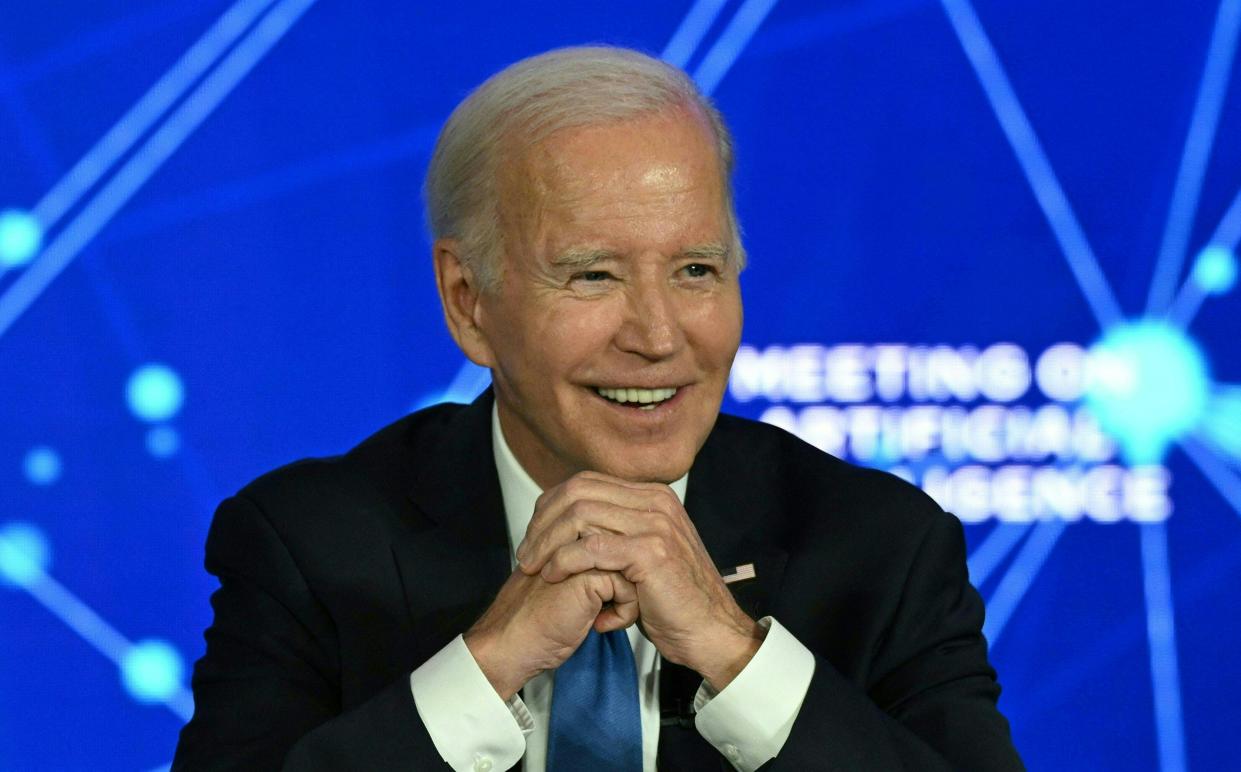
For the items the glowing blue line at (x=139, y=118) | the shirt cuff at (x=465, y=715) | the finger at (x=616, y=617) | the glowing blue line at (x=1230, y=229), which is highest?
the glowing blue line at (x=139, y=118)

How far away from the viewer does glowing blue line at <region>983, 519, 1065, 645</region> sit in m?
3.59

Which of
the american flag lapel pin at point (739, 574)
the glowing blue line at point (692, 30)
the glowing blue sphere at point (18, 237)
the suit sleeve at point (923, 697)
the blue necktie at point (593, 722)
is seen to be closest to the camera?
the suit sleeve at point (923, 697)

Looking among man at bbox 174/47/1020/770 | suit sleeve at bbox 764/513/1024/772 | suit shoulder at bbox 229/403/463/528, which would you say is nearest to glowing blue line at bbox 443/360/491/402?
suit shoulder at bbox 229/403/463/528

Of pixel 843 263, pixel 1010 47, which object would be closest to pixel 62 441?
pixel 843 263

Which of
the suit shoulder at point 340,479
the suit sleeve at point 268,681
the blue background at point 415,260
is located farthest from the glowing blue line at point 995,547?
the suit sleeve at point 268,681

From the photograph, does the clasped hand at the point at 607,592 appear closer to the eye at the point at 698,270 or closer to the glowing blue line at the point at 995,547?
the eye at the point at 698,270

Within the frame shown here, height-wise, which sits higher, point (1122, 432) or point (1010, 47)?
point (1010, 47)

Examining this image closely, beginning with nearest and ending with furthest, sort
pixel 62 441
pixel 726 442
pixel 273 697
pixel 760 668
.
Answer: pixel 760 668
pixel 273 697
pixel 726 442
pixel 62 441

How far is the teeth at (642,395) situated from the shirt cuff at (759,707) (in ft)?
1.30

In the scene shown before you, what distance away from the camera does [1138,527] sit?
3600 mm

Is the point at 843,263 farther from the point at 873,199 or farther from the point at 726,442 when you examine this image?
the point at 726,442

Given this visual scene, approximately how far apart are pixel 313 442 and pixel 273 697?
1.30 meters

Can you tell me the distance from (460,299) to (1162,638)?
198 centimetres

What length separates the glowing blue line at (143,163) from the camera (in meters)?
3.45
